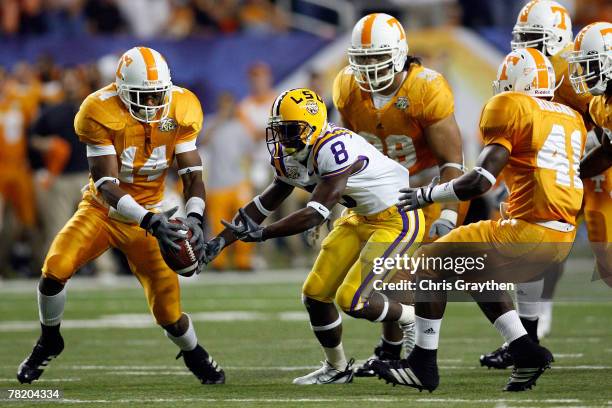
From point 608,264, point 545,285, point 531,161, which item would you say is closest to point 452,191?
point 531,161

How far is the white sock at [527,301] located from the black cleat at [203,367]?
1765mm

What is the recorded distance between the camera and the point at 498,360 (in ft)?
21.1

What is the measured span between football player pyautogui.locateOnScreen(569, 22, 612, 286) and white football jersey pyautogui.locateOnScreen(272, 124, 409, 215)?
3.37 feet

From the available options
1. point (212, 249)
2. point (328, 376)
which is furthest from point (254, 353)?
point (212, 249)

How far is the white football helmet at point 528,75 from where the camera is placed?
5.70 meters

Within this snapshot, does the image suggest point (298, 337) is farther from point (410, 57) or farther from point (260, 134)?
point (260, 134)

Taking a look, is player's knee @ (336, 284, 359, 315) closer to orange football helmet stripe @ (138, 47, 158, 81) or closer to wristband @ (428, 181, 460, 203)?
wristband @ (428, 181, 460, 203)

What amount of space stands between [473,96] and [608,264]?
6411mm

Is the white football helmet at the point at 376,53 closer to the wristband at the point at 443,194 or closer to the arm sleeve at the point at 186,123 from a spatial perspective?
the arm sleeve at the point at 186,123

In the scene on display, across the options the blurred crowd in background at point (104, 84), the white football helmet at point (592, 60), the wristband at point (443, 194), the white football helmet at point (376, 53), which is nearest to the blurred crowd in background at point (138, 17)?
the blurred crowd in background at point (104, 84)

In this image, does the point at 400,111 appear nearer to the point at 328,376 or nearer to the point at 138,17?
the point at 328,376

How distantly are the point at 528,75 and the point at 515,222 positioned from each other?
71cm

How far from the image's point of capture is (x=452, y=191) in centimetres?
536

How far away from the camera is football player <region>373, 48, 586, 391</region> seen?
5395mm
